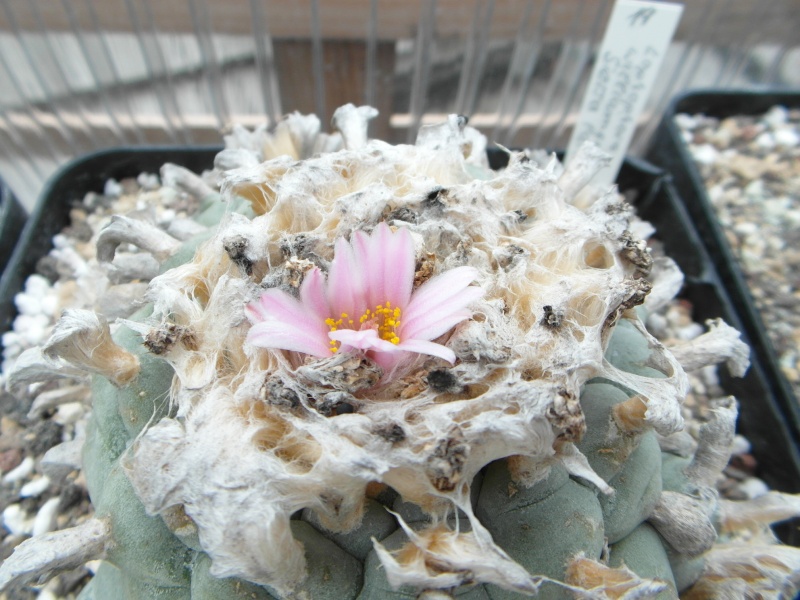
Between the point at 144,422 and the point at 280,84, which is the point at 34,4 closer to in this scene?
the point at 280,84

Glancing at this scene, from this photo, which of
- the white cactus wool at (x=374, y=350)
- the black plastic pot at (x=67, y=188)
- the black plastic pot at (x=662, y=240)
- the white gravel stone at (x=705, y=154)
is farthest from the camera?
the white gravel stone at (x=705, y=154)

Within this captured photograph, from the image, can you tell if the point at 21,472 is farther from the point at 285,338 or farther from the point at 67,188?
the point at 285,338

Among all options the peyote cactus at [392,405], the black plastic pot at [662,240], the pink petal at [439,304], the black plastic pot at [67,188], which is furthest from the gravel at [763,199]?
the black plastic pot at [67,188]

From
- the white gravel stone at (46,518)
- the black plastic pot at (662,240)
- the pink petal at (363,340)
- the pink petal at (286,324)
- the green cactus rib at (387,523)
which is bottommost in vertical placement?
the white gravel stone at (46,518)

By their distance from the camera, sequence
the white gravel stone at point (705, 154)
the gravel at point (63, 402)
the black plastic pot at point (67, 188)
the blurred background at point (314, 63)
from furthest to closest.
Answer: the white gravel stone at point (705, 154) < the blurred background at point (314, 63) < the black plastic pot at point (67, 188) < the gravel at point (63, 402)

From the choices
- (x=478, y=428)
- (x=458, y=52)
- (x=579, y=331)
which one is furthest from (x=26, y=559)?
(x=458, y=52)

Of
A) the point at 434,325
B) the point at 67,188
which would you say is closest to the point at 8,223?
the point at 67,188

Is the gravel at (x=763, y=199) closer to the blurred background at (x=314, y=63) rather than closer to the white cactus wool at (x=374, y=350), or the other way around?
the blurred background at (x=314, y=63)

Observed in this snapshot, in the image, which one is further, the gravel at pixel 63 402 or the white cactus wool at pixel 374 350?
the gravel at pixel 63 402
